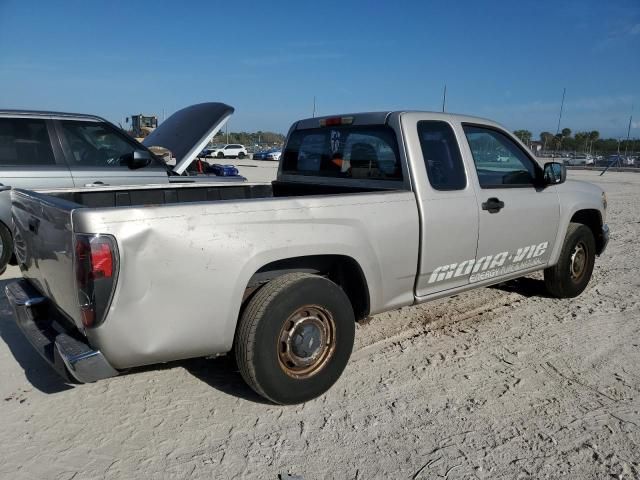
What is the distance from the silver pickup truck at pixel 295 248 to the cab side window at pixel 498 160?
→ 0.02 meters

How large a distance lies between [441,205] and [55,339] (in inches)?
102

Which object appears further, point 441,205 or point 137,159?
point 137,159

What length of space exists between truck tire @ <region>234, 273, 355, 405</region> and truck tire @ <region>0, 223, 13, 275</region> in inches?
160

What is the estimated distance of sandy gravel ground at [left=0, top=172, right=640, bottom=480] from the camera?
2.61 m

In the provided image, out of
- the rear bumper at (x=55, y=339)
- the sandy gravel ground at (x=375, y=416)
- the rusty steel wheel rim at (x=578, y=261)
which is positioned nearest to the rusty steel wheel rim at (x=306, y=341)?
the sandy gravel ground at (x=375, y=416)

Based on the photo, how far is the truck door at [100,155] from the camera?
589 centimetres

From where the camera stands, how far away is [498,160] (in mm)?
4457

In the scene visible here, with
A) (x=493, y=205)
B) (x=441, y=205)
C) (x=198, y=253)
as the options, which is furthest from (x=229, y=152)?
(x=198, y=253)

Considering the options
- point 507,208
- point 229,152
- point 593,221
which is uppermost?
point 507,208

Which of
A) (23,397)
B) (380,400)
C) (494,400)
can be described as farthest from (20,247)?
(494,400)

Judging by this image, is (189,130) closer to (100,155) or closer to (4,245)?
(100,155)

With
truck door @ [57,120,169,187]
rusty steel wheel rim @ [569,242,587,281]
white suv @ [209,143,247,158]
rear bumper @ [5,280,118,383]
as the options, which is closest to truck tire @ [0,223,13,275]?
truck door @ [57,120,169,187]

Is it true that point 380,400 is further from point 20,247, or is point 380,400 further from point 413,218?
point 20,247

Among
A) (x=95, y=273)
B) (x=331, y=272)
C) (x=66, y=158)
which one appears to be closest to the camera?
(x=95, y=273)
